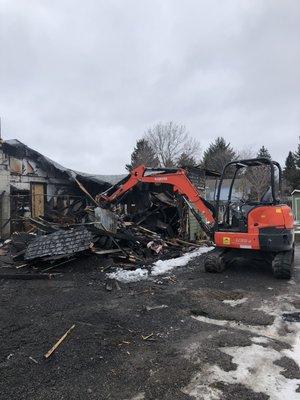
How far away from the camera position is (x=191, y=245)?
14.7 metres

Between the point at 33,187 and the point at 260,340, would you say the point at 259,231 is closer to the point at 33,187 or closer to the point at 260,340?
the point at 260,340

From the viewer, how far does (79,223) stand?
12.7 m

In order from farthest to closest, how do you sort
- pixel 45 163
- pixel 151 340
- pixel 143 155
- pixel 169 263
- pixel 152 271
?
1. pixel 143 155
2. pixel 45 163
3. pixel 169 263
4. pixel 152 271
5. pixel 151 340

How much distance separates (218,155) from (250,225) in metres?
53.5

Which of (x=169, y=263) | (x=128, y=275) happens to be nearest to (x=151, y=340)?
(x=128, y=275)

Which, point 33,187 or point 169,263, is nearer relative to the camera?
point 169,263

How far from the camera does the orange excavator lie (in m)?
9.36

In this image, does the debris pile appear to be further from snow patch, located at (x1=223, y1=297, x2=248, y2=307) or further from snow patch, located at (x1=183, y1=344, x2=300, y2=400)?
snow patch, located at (x1=183, y1=344, x2=300, y2=400)

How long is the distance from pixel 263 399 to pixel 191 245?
10.9 metres

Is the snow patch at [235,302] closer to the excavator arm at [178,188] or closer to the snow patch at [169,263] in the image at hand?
the snow patch at [169,263]

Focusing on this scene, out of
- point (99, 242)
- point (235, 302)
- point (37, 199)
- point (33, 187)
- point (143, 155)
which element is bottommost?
point (235, 302)

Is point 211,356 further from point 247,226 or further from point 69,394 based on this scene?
point 247,226

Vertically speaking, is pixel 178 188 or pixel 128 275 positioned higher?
pixel 178 188

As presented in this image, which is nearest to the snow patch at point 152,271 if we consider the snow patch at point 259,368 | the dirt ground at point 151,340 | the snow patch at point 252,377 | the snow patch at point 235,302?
the dirt ground at point 151,340
